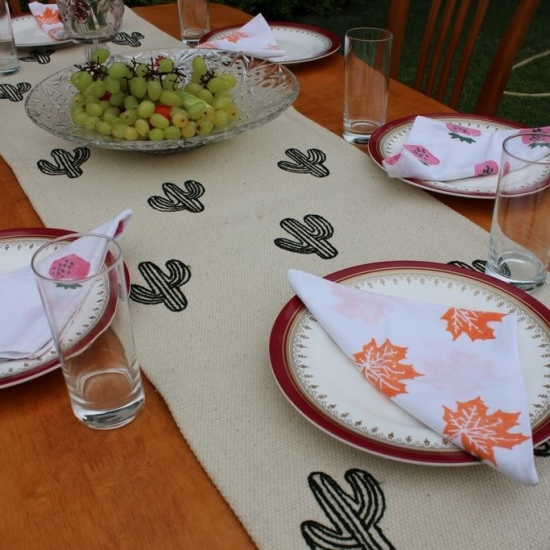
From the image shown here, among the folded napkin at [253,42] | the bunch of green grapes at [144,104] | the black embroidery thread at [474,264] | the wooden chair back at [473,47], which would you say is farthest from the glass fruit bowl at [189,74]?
the wooden chair back at [473,47]

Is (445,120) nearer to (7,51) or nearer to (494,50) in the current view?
(7,51)

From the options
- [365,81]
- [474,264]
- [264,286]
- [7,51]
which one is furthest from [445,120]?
[7,51]

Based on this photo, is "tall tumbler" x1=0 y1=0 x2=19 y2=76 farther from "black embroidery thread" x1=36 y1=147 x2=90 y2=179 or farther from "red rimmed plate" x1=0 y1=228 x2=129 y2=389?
"red rimmed plate" x1=0 y1=228 x2=129 y2=389

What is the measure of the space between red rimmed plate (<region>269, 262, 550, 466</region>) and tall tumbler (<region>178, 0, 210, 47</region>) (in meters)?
0.93

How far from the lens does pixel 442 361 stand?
1.98 feet

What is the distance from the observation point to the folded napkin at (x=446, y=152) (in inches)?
35.5

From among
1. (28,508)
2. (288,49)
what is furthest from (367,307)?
(288,49)

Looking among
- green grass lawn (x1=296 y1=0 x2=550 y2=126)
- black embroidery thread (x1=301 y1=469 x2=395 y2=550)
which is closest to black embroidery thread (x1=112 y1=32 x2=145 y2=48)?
black embroidery thread (x1=301 y1=469 x2=395 y2=550)

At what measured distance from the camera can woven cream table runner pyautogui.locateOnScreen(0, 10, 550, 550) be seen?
19.8 inches

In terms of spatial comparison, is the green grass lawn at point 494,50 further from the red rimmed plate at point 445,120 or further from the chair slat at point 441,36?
the red rimmed plate at point 445,120

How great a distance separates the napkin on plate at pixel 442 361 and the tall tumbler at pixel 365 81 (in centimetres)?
46

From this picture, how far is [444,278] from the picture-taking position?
70 centimetres

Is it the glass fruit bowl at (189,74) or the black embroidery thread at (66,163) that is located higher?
the glass fruit bowl at (189,74)

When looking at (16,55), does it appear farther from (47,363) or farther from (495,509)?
(495,509)
